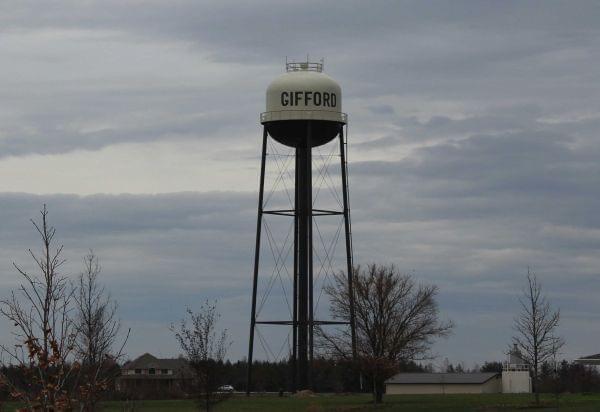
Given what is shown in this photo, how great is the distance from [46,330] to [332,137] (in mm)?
57129

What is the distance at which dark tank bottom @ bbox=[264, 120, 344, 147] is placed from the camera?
69.9 m

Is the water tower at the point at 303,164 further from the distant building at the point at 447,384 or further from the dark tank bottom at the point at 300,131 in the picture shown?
the distant building at the point at 447,384

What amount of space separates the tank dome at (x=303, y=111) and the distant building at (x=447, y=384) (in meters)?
29.9

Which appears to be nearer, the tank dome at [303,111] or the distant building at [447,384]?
the tank dome at [303,111]

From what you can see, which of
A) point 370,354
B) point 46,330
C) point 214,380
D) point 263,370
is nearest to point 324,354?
point 370,354

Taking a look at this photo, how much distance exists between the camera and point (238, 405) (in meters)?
60.3

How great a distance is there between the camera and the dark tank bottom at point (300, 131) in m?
69.9

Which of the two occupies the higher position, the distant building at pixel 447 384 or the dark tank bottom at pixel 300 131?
the dark tank bottom at pixel 300 131

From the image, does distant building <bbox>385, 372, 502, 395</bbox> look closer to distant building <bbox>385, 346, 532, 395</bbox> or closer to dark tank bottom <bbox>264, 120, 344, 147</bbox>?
distant building <bbox>385, 346, 532, 395</bbox>

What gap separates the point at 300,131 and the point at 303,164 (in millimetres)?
1987

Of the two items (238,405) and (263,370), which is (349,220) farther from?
(263,370)

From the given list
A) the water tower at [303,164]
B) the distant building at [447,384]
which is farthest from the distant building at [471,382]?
the water tower at [303,164]

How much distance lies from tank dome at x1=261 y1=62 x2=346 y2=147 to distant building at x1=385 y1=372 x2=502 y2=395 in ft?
98.3

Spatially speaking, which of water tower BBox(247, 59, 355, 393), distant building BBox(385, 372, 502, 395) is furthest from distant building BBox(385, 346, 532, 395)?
water tower BBox(247, 59, 355, 393)
